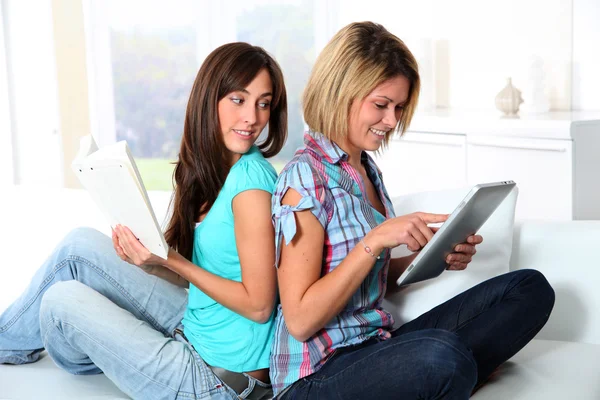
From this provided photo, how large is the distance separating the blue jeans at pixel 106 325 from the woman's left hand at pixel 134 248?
188mm

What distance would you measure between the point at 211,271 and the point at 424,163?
255 cm

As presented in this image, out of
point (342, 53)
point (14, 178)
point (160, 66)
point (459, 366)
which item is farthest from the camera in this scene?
point (160, 66)

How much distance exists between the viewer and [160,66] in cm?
700

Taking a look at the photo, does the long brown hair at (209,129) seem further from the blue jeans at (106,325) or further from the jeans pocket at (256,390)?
the jeans pocket at (256,390)

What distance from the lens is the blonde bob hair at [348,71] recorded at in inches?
67.6

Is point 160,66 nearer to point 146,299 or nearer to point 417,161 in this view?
point 417,161

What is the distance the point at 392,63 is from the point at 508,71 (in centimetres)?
293

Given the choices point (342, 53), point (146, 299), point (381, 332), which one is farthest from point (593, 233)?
point (146, 299)

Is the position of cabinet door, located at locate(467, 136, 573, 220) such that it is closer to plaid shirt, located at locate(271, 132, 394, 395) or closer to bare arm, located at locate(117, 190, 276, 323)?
plaid shirt, located at locate(271, 132, 394, 395)

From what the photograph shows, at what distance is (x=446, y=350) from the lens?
4.98 ft

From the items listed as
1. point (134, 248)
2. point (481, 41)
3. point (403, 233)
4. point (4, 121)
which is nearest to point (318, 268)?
point (403, 233)

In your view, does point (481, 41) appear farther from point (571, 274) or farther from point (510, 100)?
point (571, 274)

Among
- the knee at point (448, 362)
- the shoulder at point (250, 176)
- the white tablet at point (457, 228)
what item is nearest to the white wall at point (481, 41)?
the white tablet at point (457, 228)

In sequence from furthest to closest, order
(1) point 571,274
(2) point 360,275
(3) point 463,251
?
(1) point 571,274, (3) point 463,251, (2) point 360,275
